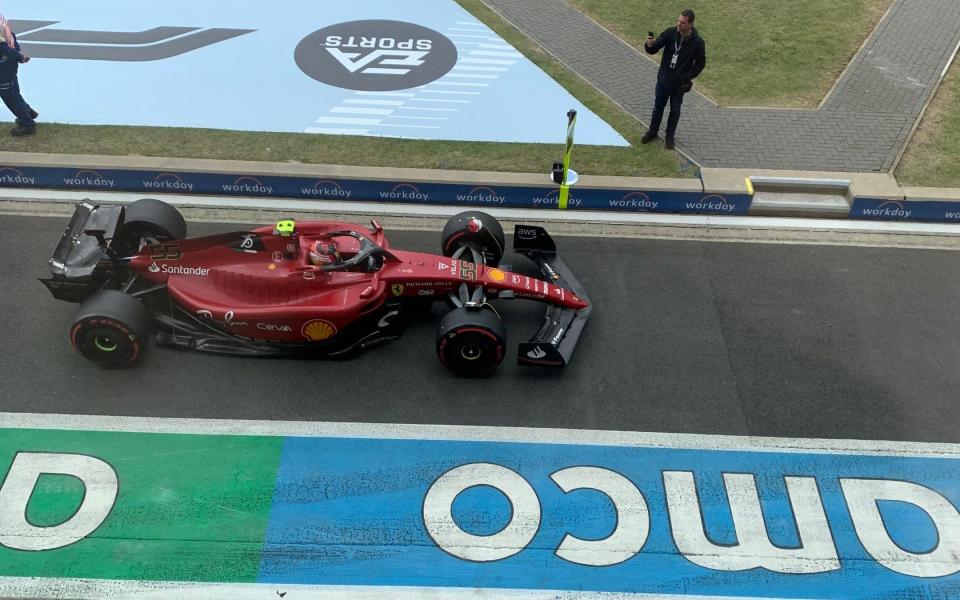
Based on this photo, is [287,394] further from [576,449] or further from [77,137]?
[77,137]

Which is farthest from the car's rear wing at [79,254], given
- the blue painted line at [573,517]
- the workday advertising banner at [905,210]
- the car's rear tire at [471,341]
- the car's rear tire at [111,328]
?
the workday advertising banner at [905,210]

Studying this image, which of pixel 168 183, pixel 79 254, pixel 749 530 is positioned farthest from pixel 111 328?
pixel 749 530

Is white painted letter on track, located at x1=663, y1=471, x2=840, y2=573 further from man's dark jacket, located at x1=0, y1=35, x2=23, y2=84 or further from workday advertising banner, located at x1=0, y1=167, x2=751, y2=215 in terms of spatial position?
man's dark jacket, located at x1=0, y1=35, x2=23, y2=84

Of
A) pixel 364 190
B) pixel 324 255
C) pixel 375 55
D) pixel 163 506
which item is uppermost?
pixel 324 255

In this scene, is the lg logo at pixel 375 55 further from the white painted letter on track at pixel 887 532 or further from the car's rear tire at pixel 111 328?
the white painted letter on track at pixel 887 532

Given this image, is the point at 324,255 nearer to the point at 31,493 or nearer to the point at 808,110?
the point at 31,493

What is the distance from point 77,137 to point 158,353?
475cm

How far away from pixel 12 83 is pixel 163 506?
6997 millimetres

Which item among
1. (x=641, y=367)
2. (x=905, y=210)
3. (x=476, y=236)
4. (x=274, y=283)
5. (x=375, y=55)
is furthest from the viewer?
(x=375, y=55)

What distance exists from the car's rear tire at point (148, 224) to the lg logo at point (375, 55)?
479cm

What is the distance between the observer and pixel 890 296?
8.90 meters

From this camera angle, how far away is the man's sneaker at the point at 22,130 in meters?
10.4

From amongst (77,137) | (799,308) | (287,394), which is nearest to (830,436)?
(799,308)

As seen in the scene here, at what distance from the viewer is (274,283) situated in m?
7.38
